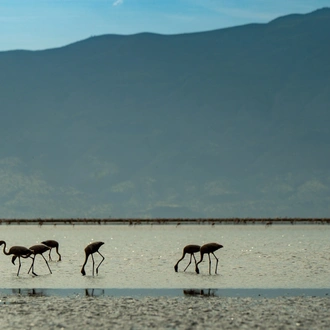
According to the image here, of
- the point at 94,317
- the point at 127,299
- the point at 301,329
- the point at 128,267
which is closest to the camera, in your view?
the point at 301,329

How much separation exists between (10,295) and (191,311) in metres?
6.56

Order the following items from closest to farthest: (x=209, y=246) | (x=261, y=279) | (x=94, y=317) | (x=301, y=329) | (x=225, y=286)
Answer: (x=301, y=329) < (x=94, y=317) < (x=225, y=286) < (x=261, y=279) < (x=209, y=246)

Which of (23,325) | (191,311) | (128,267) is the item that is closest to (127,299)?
(191,311)

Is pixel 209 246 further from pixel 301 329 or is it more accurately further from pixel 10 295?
pixel 301 329

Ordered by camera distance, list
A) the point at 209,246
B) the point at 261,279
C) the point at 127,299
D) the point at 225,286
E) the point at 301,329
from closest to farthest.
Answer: the point at 301,329 < the point at 127,299 < the point at 225,286 < the point at 261,279 < the point at 209,246

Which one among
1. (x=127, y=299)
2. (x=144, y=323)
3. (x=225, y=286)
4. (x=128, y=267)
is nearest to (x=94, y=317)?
(x=144, y=323)

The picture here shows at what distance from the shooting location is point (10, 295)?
79.9 feet

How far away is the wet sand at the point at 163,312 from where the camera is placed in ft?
61.3

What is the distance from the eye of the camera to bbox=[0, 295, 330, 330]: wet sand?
18688 millimetres

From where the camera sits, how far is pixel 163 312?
67.6 ft

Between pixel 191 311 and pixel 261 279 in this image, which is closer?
pixel 191 311

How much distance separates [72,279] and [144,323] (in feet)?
35.6

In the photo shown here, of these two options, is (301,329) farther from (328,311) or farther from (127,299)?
(127,299)

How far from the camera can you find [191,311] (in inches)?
815
